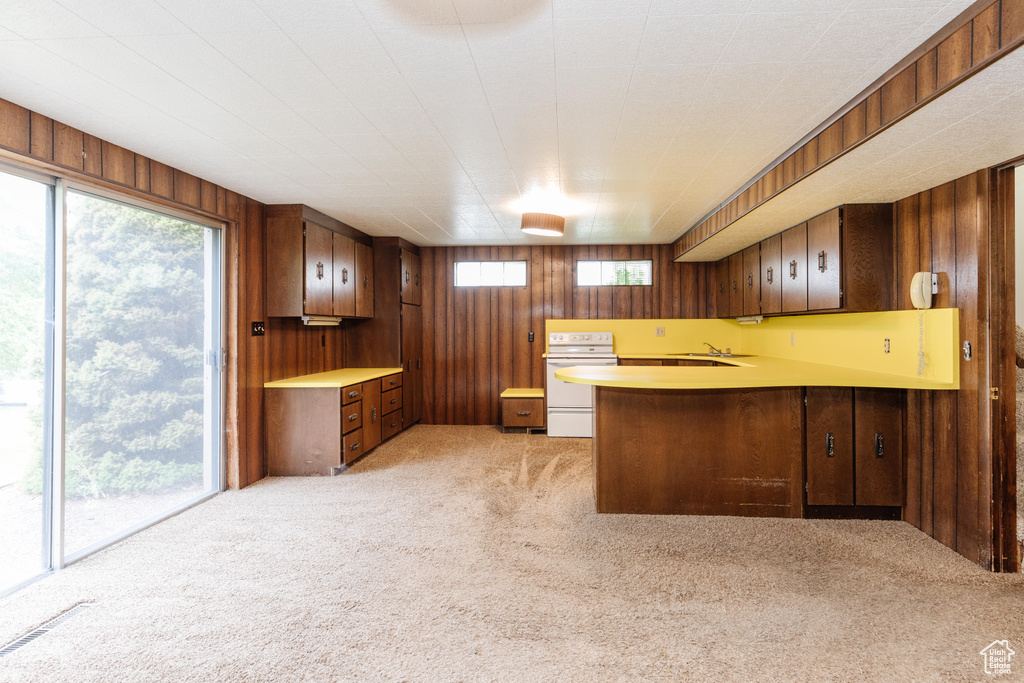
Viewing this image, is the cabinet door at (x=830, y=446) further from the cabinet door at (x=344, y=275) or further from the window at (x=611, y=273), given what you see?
the cabinet door at (x=344, y=275)

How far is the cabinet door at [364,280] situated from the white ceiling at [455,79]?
1852mm

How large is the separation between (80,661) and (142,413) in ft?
5.64

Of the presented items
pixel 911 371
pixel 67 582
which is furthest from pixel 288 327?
pixel 911 371

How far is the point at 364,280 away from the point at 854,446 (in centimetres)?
464

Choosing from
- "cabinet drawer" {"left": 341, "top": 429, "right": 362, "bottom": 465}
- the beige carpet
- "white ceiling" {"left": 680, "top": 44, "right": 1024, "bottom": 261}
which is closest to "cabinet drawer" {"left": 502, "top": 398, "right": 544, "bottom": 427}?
"cabinet drawer" {"left": 341, "top": 429, "right": 362, "bottom": 465}

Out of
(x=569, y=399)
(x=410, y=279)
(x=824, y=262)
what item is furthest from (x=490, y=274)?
(x=824, y=262)

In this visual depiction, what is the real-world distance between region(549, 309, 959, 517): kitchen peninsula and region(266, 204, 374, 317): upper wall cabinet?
2.45m

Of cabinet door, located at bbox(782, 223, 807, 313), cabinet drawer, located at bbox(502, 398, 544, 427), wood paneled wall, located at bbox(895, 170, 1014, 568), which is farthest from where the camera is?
cabinet drawer, located at bbox(502, 398, 544, 427)

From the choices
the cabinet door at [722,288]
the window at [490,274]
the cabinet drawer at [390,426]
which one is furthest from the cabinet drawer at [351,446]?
the cabinet door at [722,288]

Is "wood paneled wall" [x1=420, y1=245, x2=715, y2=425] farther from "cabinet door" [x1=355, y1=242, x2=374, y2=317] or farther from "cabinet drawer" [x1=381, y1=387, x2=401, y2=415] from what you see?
"cabinet door" [x1=355, y1=242, x2=374, y2=317]

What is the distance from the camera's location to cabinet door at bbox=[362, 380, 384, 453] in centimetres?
473

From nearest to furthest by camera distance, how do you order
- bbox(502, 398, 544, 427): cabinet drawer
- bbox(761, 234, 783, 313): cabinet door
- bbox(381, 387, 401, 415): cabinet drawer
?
bbox(761, 234, 783, 313): cabinet door
bbox(381, 387, 401, 415): cabinet drawer
bbox(502, 398, 544, 427): cabinet drawer

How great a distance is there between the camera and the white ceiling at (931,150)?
A: 177 cm

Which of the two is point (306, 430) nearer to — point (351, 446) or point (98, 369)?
point (351, 446)
